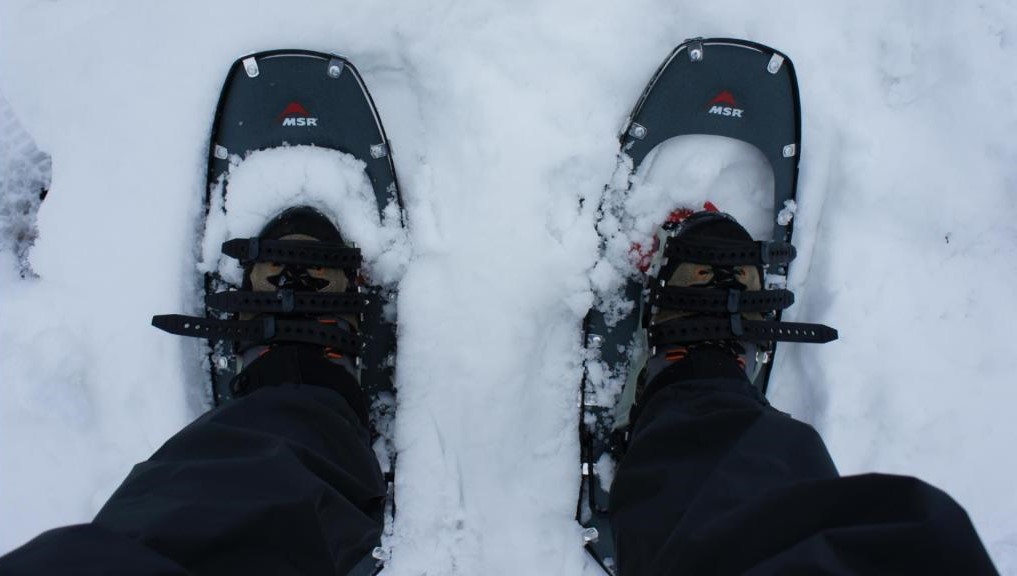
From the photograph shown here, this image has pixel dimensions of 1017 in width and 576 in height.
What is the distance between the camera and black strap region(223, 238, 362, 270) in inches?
65.3

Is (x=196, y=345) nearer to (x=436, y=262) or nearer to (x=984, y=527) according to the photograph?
(x=436, y=262)

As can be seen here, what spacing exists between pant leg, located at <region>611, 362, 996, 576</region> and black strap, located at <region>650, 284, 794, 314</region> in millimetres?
245

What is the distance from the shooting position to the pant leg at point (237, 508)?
0.90 metres

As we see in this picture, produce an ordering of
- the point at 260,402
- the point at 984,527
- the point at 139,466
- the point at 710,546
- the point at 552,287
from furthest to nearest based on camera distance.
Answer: the point at 984,527 → the point at 552,287 → the point at 260,402 → the point at 139,466 → the point at 710,546

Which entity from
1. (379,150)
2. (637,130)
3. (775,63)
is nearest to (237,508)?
(379,150)

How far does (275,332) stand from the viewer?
62.1 inches

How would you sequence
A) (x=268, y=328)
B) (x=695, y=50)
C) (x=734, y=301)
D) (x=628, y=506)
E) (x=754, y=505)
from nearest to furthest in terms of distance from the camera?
(x=754, y=505) < (x=628, y=506) < (x=268, y=328) < (x=734, y=301) < (x=695, y=50)

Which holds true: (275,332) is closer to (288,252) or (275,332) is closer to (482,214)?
(288,252)

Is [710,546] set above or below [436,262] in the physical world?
below

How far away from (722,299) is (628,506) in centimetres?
64

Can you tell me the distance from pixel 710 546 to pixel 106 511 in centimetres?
87

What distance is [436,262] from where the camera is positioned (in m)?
1.77

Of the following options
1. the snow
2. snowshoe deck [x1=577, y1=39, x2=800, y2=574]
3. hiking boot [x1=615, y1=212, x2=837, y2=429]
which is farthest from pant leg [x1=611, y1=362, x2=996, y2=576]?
the snow

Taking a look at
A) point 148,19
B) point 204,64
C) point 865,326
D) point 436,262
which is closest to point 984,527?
point 865,326
